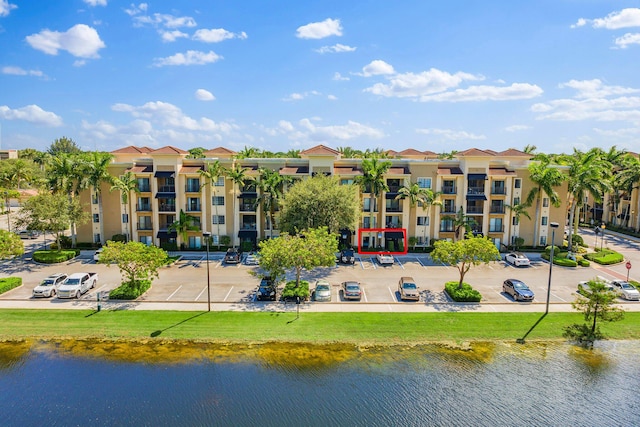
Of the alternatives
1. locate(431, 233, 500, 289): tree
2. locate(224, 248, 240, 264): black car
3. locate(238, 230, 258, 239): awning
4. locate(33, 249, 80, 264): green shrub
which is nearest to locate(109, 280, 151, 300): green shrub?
locate(224, 248, 240, 264): black car

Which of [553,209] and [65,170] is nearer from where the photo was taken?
[65,170]

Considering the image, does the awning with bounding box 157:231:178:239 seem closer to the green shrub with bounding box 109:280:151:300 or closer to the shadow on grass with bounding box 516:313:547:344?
the green shrub with bounding box 109:280:151:300

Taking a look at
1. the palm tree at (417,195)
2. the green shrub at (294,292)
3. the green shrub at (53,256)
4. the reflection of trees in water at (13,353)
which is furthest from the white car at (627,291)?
the green shrub at (53,256)

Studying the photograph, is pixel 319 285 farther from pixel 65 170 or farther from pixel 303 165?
pixel 65 170

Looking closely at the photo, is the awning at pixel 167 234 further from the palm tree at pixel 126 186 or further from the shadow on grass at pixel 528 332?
the shadow on grass at pixel 528 332

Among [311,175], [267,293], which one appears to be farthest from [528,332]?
[311,175]

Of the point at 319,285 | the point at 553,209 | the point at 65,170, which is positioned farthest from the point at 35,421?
the point at 553,209
